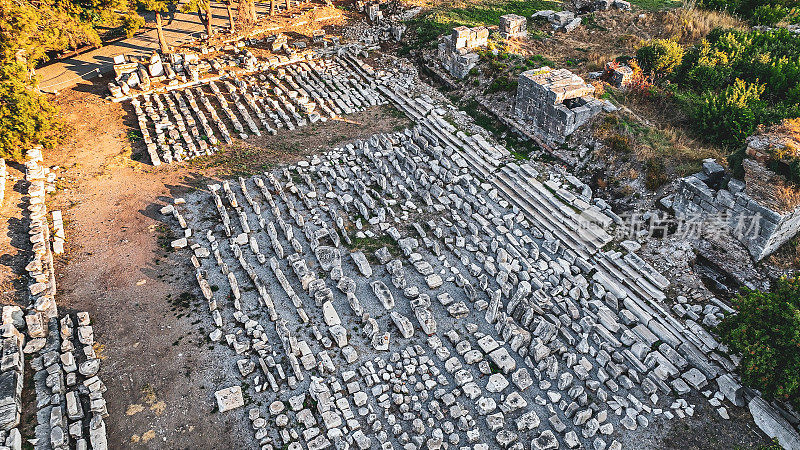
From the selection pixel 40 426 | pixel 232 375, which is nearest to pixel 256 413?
pixel 232 375

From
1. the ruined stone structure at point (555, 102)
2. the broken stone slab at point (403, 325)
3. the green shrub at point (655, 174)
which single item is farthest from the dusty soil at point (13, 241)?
the green shrub at point (655, 174)

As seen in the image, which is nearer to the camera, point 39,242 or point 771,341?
point 771,341

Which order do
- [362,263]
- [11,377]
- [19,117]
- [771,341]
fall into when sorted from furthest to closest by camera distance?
1. [19,117]
2. [362,263]
3. [11,377]
4. [771,341]

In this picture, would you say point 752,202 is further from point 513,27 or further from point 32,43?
point 32,43

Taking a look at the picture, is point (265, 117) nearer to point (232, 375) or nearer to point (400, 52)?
point (400, 52)

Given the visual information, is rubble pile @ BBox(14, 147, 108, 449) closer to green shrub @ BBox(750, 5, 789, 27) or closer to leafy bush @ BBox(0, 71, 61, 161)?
leafy bush @ BBox(0, 71, 61, 161)

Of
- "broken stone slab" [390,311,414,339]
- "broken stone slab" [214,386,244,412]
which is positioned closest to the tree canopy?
"broken stone slab" [214,386,244,412]

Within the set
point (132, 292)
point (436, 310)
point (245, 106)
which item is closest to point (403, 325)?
point (436, 310)
